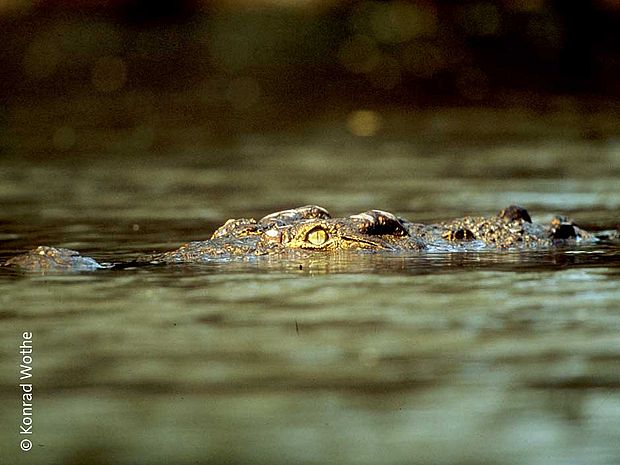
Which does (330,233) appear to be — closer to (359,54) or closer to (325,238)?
(325,238)

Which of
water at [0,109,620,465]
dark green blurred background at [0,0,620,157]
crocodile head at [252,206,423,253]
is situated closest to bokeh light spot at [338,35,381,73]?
dark green blurred background at [0,0,620,157]

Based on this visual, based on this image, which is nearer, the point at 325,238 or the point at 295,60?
the point at 325,238

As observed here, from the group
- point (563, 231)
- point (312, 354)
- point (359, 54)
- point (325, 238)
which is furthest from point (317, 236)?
point (359, 54)

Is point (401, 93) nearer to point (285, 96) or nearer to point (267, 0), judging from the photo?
point (285, 96)

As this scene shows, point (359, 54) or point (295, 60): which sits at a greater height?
point (359, 54)

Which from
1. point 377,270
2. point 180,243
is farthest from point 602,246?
point 180,243

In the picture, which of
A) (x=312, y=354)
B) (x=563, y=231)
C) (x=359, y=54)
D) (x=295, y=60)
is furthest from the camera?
(x=359, y=54)

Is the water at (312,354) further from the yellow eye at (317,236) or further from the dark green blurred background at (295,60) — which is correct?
the dark green blurred background at (295,60)

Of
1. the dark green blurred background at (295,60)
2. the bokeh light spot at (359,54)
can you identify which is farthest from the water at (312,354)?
the bokeh light spot at (359,54)
